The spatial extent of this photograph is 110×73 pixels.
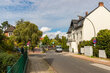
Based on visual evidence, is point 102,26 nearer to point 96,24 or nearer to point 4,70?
point 96,24

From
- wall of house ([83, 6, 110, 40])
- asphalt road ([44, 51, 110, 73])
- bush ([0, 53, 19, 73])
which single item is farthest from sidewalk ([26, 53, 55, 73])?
wall of house ([83, 6, 110, 40])

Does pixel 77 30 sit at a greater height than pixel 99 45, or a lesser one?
greater

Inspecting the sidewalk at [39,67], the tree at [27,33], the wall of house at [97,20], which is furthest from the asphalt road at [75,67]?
the wall of house at [97,20]

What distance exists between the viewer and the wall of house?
32.8 m

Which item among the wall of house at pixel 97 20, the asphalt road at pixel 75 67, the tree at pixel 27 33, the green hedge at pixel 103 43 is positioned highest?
the wall of house at pixel 97 20

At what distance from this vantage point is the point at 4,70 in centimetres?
761

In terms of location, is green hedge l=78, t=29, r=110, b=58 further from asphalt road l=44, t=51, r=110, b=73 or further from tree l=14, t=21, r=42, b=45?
tree l=14, t=21, r=42, b=45

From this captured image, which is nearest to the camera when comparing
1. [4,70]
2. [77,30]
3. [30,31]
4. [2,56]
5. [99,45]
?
[2,56]

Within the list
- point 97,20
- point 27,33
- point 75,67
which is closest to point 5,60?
point 75,67

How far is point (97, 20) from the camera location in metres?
33.1

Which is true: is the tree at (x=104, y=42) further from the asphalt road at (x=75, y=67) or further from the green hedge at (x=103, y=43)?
the asphalt road at (x=75, y=67)

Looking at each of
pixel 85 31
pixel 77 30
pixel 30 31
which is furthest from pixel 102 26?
pixel 30 31

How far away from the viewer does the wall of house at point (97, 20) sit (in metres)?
32.8

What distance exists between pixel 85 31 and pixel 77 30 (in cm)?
502
